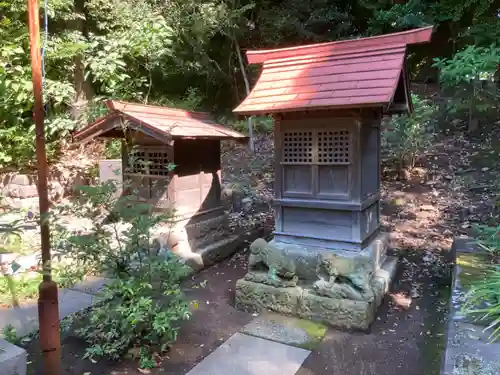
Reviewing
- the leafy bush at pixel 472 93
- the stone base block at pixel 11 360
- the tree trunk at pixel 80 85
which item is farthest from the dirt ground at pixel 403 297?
the tree trunk at pixel 80 85

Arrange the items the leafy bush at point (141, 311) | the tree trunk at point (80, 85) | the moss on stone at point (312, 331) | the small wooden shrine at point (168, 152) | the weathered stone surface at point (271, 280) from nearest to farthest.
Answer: the leafy bush at point (141, 311) → the moss on stone at point (312, 331) → the weathered stone surface at point (271, 280) → the small wooden shrine at point (168, 152) → the tree trunk at point (80, 85)

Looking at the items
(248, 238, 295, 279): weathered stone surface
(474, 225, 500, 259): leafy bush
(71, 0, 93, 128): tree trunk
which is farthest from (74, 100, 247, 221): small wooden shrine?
(71, 0, 93, 128): tree trunk

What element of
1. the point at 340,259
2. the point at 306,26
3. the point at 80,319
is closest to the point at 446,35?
the point at 306,26

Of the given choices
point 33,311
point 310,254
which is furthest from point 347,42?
point 33,311

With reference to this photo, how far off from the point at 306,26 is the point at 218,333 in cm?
1139

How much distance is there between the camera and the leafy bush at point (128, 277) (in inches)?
131

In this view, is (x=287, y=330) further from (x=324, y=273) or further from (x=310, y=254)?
(x=310, y=254)

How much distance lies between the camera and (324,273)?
4539 millimetres

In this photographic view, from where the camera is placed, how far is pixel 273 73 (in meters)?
5.24

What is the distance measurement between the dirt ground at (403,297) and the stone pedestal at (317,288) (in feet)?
0.66

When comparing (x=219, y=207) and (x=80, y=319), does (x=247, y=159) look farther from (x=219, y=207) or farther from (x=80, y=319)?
(x=80, y=319)

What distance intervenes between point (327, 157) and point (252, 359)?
2.55 m

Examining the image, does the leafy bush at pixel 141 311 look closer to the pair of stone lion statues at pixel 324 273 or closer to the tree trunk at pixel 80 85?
the pair of stone lion statues at pixel 324 273

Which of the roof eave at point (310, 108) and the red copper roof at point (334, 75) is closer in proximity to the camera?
the roof eave at point (310, 108)
